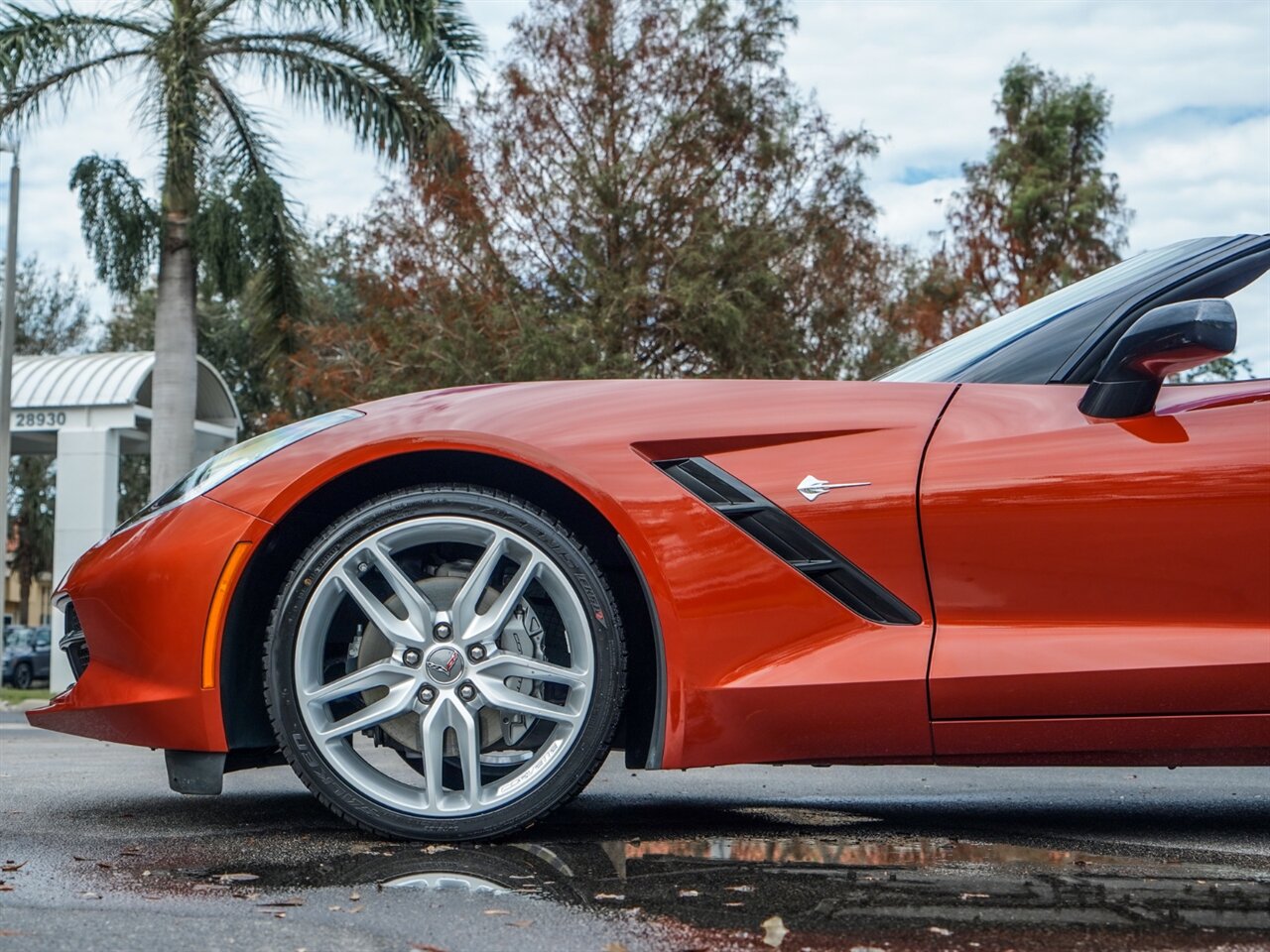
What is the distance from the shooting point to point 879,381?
127 inches

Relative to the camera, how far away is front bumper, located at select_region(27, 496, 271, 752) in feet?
9.76

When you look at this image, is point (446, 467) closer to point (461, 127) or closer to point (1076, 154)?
point (461, 127)

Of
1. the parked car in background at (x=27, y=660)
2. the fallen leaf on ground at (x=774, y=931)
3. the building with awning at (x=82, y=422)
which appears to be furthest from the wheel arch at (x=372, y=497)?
the parked car in background at (x=27, y=660)

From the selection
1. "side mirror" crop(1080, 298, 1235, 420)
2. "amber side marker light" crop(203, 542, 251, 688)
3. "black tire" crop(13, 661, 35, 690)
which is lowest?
"black tire" crop(13, 661, 35, 690)

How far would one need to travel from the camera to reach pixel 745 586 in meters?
2.87

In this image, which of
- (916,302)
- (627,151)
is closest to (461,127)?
(627,151)

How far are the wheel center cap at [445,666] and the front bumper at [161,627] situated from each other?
1.48ft

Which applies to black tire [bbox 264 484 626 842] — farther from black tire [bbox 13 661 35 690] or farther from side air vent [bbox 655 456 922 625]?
black tire [bbox 13 661 35 690]

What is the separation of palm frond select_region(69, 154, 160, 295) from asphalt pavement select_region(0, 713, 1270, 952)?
41.2ft

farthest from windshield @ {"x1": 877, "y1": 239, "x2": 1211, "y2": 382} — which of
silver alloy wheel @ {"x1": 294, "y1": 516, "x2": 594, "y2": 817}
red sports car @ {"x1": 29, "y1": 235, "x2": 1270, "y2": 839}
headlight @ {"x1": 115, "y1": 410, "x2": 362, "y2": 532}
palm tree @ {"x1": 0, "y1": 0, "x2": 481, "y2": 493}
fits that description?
palm tree @ {"x1": 0, "y1": 0, "x2": 481, "y2": 493}

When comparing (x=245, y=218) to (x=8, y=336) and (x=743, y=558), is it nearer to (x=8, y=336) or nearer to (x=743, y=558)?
(x=8, y=336)

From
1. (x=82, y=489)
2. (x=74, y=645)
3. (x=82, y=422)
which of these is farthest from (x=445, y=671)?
(x=82, y=422)

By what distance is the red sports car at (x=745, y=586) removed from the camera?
285 cm

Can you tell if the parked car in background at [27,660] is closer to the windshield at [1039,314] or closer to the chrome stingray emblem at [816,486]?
the windshield at [1039,314]
